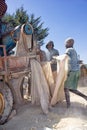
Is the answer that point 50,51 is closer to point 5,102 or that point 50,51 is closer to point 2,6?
point 2,6

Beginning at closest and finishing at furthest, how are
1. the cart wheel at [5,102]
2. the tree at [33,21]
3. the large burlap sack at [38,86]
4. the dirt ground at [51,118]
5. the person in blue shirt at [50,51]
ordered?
1. the dirt ground at [51,118]
2. the cart wheel at [5,102]
3. the large burlap sack at [38,86]
4. the person in blue shirt at [50,51]
5. the tree at [33,21]

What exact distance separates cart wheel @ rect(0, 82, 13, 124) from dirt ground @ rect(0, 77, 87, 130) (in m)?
0.17

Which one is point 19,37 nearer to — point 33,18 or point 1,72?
point 1,72

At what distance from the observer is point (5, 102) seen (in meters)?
6.57

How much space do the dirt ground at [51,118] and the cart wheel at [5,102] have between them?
17 cm

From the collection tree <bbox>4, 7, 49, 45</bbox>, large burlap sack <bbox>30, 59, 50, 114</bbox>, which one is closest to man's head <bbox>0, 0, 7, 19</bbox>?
large burlap sack <bbox>30, 59, 50, 114</bbox>

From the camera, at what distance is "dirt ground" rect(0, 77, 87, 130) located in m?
6.18

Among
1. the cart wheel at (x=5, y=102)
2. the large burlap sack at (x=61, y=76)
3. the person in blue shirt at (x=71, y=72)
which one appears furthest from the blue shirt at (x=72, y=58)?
the cart wheel at (x=5, y=102)

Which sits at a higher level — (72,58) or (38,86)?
(72,58)

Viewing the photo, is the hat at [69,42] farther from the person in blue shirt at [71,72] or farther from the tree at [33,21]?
the tree at [33,21]

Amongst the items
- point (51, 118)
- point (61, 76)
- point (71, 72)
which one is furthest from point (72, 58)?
point (51, 118)

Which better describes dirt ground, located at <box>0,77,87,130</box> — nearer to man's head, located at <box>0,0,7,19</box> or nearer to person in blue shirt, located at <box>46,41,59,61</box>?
person in blue shirt, located at <box>46,41,59,61</box>

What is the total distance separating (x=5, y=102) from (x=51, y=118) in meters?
1.11

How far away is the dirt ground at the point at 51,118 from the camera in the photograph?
6180 mm
